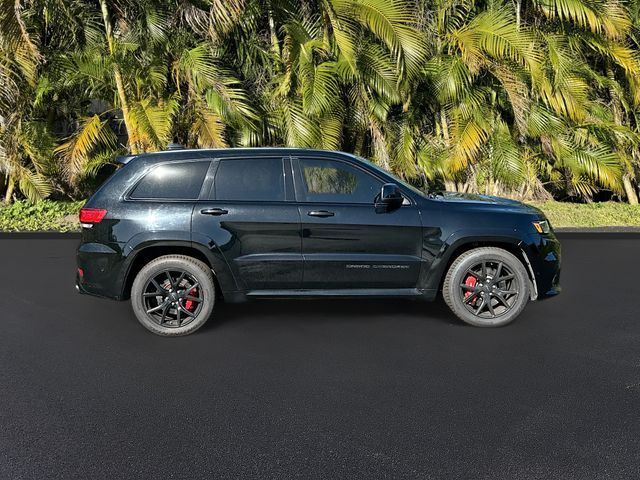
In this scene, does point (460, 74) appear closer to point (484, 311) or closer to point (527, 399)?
point (484, 311)

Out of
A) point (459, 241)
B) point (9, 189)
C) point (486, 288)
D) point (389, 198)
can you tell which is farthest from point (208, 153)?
point (9, 189)

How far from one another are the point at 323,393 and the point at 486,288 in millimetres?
2385

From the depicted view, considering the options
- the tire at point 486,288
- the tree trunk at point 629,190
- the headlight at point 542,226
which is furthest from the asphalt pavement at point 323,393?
the tree trunk at point 629,190

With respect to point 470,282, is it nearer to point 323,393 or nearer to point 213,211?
point 323,393

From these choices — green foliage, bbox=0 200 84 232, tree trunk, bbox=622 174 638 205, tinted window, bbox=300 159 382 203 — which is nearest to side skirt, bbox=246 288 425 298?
tinted window, bbox=300 159 382 203

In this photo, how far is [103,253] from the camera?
6.03 m

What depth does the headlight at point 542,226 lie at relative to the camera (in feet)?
20.5

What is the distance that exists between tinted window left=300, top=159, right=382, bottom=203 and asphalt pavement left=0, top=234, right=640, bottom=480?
121 cm

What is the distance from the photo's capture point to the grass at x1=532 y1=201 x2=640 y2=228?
13711 mm

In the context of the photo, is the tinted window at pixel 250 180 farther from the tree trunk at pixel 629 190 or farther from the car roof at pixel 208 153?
the tree trunk at pixel 629 190

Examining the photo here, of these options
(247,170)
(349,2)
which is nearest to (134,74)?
(349,2)

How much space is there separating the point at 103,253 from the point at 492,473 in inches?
160

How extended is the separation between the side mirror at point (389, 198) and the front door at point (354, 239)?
5 centimetres

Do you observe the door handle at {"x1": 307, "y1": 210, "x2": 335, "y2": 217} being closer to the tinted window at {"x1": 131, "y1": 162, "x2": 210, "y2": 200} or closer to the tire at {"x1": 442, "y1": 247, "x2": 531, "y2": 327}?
the tinted window at {"x1": 131, "y1": 162, "x2": 210, "y2": 200}
